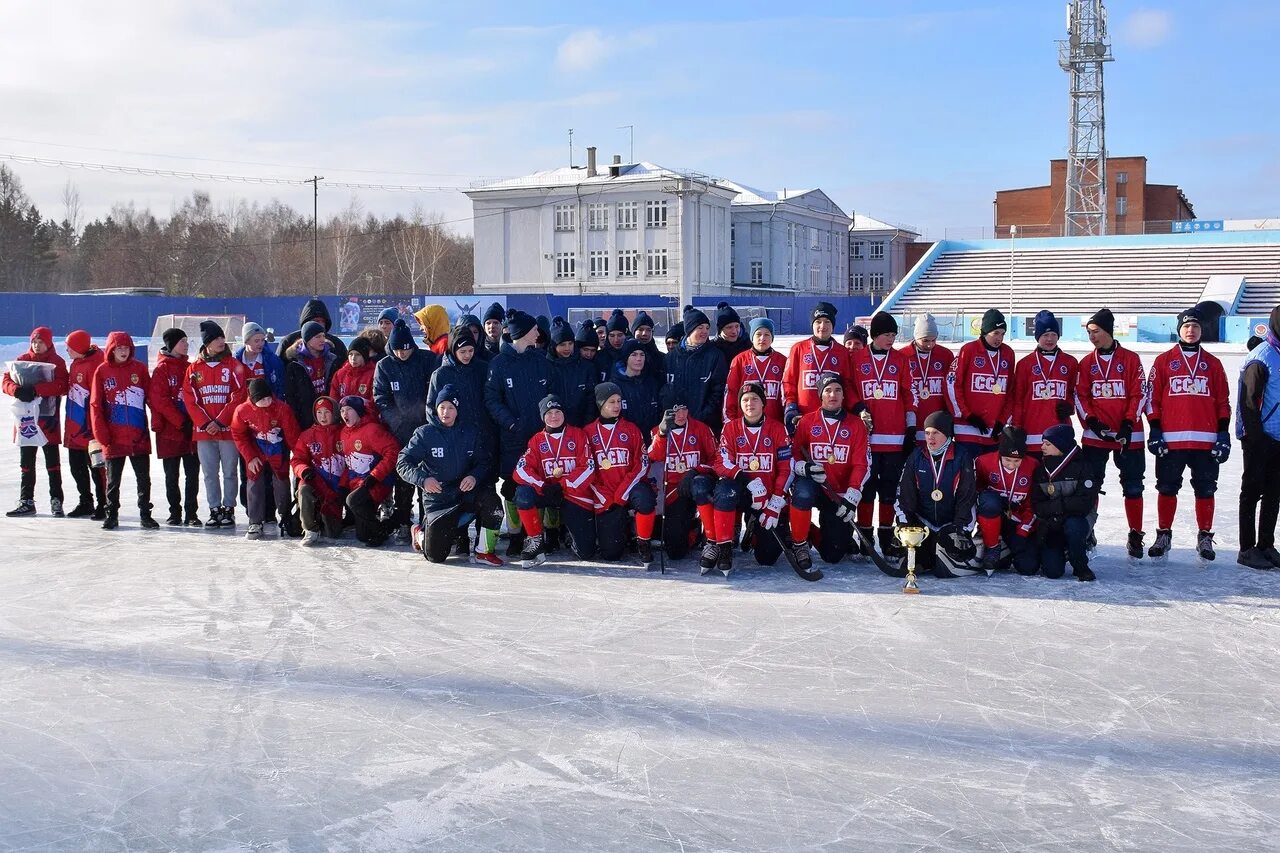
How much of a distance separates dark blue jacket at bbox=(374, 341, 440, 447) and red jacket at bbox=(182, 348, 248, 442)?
117 centimetres

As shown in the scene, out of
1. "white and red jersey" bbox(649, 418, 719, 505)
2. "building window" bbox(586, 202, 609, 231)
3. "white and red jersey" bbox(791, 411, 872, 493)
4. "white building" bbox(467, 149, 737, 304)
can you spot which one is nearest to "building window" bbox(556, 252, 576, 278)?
"white building" bbox(467, 149, 737, 304)

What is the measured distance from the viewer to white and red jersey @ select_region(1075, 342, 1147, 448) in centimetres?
655

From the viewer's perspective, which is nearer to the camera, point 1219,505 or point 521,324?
point 521,324

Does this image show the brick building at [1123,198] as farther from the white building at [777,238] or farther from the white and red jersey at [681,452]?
the white and red jersey at [681,452]

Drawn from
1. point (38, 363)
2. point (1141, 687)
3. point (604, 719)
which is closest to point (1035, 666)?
point (1141, 687)

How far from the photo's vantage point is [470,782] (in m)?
3.39

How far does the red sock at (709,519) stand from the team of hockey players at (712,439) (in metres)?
0.02

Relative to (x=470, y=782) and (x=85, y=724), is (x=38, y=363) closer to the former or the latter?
(x=85, y=724)

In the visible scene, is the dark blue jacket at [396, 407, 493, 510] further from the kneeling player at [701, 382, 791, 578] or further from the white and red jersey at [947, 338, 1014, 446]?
the white and red jersey at [947, 338, 1014, 446]

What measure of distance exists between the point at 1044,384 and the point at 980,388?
1.36 feet

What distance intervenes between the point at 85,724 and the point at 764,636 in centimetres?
289

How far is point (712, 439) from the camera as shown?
6.68 m

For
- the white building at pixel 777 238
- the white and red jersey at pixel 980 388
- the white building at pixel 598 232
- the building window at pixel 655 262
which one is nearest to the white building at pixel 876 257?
the white building at pixel 777 238

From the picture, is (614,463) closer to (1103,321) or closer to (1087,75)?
(1103,321)
